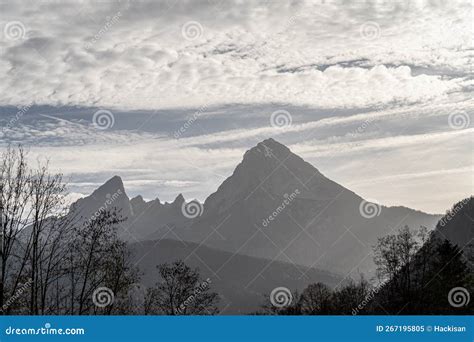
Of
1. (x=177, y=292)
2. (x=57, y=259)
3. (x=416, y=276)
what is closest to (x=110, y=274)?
(x=57, y=259)

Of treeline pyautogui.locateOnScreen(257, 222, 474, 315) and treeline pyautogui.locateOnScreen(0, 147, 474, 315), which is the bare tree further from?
treeline pyautogui.locateOnScreen(257, 222, 474, 315)

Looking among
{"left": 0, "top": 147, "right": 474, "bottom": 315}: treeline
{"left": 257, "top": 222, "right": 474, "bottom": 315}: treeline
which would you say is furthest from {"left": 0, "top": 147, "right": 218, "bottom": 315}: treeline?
{"left": 257, "top": 222, "right": 474, "bottom": 315}: treeline

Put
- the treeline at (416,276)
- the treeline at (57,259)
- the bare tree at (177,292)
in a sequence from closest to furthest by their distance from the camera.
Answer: the treeline at (57,259), the treeline at (416,276), the bare tree at (177,292)

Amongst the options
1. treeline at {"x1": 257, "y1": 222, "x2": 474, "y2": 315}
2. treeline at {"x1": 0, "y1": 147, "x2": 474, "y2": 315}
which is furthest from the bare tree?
treeline at {"x1": 257, "y1": 222, "x2": 474, "y2": 315}

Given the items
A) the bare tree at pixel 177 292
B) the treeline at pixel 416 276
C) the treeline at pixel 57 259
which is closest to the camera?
the treeline at pixel 57 259

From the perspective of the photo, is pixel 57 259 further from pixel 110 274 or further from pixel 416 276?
pixel 416 276

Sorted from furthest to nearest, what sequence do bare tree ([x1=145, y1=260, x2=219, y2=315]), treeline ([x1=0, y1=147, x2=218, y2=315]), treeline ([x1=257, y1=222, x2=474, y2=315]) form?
bare tree ([x1=145, y1=260, x2=219, y2=315]) → treeline ([x1=257, y1=222, x2=474, y2=315]) → treeline ([x1=0, y1=147, x2=218, y2=315])

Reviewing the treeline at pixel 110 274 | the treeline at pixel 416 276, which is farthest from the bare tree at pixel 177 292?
the treeline at pixel 416 276

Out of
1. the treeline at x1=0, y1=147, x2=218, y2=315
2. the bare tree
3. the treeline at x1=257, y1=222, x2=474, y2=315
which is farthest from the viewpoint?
the bare tree

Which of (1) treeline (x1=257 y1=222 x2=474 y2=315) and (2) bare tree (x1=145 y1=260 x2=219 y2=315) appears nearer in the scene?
(1) treeline (x1=257 y1=222 x2=474 y2=315)

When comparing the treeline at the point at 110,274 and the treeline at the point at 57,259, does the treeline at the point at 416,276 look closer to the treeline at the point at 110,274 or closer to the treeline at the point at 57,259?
the treeline at the point at 110,274
